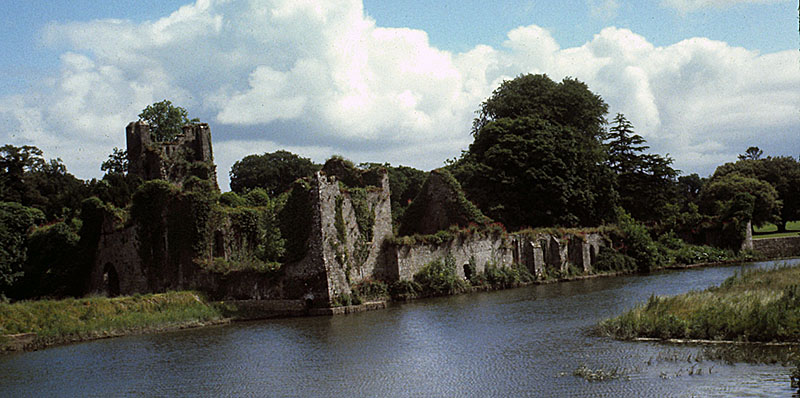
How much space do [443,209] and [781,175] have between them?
163 feet

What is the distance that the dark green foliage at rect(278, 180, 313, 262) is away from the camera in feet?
99.7

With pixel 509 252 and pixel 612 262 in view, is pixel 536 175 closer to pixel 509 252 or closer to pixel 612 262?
pixel 612 262

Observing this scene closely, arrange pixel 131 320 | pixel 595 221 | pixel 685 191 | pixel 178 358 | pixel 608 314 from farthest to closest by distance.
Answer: pixel 685 191
pixel 595 221
pixel 131 320
pixel 608 314
pixel 178 358

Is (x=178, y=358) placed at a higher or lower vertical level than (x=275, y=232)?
lower

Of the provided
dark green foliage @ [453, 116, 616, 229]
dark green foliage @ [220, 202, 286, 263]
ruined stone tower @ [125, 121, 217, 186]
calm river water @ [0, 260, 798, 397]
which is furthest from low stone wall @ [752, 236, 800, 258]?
ruined stone tower @ [125, 121, 217, 186]

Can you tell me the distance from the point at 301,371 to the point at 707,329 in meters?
9.74

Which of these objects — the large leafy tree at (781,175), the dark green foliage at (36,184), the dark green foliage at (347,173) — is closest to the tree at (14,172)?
the dark green foliage at (36,184)

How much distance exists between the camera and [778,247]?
174ft

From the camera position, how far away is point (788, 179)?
74375mm

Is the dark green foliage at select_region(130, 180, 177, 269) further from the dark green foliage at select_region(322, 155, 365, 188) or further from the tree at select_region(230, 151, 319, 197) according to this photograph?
the tree at select_region(230, 151, 319, 197)

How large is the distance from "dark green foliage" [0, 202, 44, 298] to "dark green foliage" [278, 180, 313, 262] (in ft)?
57.2

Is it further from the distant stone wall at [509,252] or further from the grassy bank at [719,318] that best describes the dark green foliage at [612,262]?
the grassy bank at [719,318]

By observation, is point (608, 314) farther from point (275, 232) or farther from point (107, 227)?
point (107, 227)

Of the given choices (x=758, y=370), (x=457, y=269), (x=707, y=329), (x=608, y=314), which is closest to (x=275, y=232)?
(x=457, y=269)
